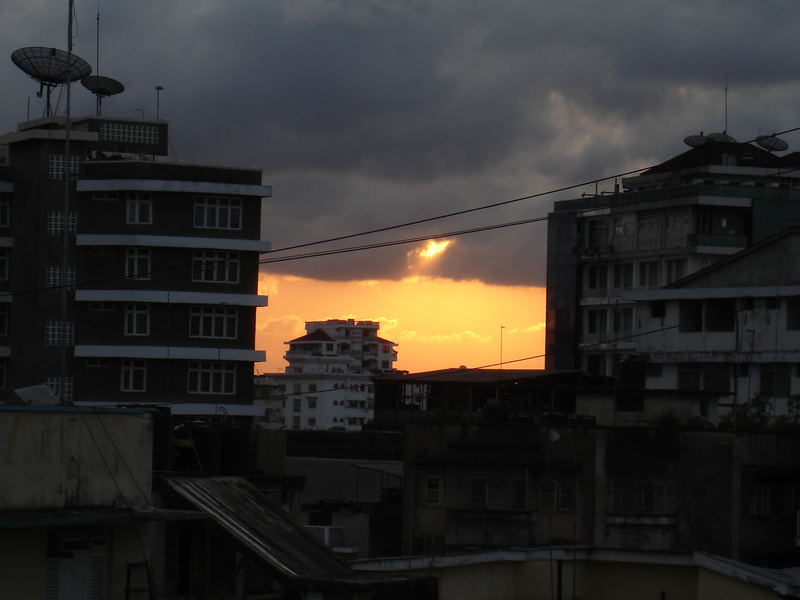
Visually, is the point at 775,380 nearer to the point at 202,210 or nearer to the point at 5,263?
the point at 202,210

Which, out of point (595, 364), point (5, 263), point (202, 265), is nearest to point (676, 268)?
point (595, 364)

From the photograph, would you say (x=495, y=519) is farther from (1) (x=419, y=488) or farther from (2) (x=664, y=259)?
(2) (x=664, y=259)

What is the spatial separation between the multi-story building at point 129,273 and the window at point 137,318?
6 centimetres

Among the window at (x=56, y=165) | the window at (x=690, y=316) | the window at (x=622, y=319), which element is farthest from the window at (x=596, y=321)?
the window at (x=56, y=165)

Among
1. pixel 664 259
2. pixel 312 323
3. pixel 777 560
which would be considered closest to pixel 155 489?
pixel 777 560

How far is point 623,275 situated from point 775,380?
2390cm

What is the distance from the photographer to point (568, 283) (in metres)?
76.8

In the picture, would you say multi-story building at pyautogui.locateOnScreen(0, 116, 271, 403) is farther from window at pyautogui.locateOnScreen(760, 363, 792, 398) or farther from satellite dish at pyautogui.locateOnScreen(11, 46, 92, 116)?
window at pyautogui.locateOnScreen(760, 363, 792, 398)

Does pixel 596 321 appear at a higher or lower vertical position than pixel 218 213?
lower

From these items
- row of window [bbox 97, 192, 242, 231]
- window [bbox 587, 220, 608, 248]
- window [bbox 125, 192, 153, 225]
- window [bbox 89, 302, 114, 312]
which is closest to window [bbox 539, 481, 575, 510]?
row of window [bbox 97, 192, 242, 231]

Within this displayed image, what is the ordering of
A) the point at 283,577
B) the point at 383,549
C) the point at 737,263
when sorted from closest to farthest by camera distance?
the point at 283,577 < the point at 383,549 < the point at 737,263

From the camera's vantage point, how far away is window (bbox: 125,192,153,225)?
58094 mm

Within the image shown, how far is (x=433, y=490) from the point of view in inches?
1547

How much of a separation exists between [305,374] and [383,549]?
110690 millimetres
